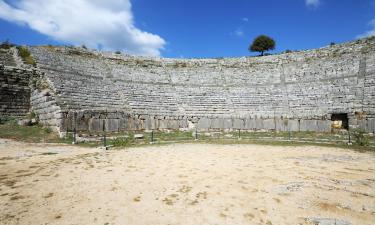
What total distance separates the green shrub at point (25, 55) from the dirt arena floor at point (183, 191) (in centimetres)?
2119

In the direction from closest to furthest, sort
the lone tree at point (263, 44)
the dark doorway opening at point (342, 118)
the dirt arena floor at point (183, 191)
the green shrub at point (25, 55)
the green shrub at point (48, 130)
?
1. the dirt arena floor at point (183, 191)
2. the green shrub at point (48, 130)
3. the dark doorway opening at point (342, 118)
4. the green shrub at point (25, 55)
5. the lone tree at point (263, 44)

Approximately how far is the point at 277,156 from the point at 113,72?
1095 inches

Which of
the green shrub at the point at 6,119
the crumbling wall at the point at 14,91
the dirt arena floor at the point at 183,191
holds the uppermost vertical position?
the crumbling wall at the point at 14,91

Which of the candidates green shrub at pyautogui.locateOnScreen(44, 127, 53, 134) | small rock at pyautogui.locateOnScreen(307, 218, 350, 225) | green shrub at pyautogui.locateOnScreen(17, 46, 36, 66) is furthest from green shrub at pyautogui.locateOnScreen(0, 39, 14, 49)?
small rock at pyautogui.locateOnScreen(307, 218, 350, 225)

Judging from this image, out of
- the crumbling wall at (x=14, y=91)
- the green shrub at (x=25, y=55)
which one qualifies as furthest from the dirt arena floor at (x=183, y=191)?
the green shrub at (x=25, y=55)

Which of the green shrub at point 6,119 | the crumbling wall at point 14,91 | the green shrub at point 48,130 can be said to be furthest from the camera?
the crumbling wall at point 14,91

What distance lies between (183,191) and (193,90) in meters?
29.0

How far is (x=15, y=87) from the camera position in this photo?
25656 millimetres

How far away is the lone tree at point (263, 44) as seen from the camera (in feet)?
175

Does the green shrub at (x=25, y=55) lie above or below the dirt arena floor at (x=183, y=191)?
above

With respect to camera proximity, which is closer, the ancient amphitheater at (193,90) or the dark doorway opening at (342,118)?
the ancient amphitheater at (193,90)

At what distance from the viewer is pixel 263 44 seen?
176 feet

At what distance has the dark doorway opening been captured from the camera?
27734 millimetres

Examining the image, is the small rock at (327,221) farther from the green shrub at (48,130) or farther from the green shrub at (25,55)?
A: the green shrub at (25,55)
